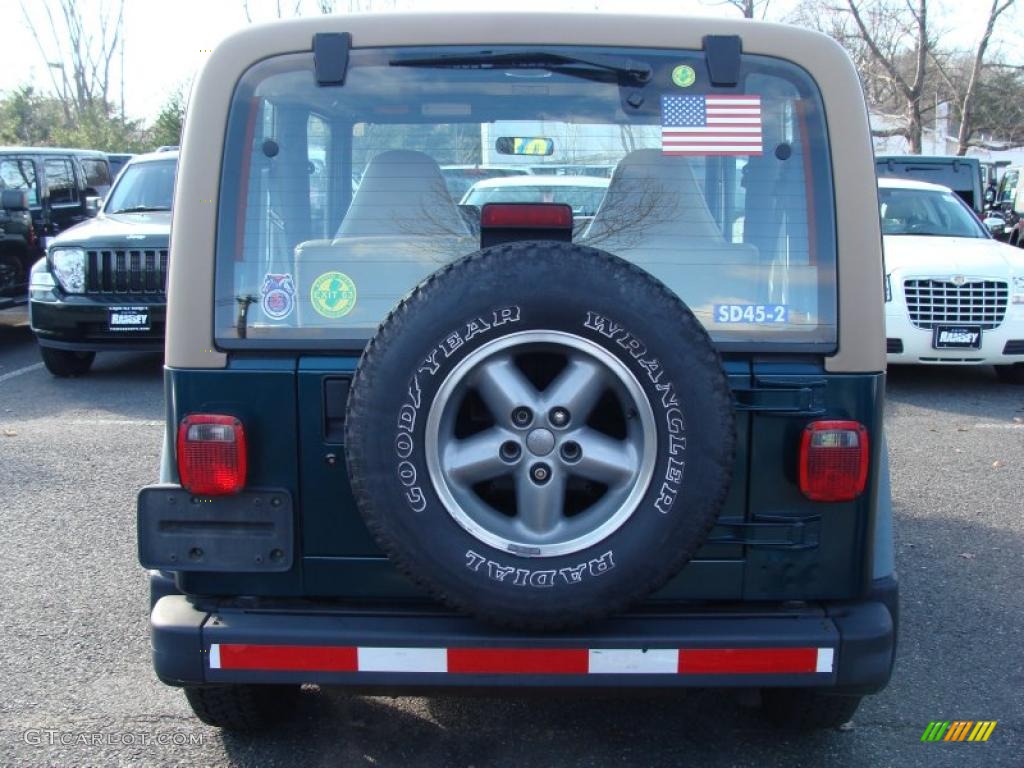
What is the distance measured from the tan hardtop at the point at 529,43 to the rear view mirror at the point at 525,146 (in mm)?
256

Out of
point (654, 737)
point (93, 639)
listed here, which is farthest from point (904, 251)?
point (93, 639)

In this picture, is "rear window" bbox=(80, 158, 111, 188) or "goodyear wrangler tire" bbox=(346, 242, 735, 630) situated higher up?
"rear window" bbox=(80, 158, 111, 188)

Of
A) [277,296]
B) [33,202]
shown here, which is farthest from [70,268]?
[277,296]

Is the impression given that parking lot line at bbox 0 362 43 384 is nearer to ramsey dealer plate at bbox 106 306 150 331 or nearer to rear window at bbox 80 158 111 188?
ramsey dealer plate at bbox 106 306 150 331

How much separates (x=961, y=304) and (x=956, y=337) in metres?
0.28

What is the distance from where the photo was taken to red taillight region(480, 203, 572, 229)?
2680 millimetres

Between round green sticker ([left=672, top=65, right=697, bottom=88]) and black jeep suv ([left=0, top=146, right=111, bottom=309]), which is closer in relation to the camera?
round green sticker ([left=672, top=65, right=697, bottom=88])

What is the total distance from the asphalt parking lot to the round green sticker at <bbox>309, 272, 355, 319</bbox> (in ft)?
4.68

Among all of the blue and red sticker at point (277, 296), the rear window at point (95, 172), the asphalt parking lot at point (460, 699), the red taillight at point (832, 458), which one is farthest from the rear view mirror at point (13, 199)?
the red taillight at point (832, 458)

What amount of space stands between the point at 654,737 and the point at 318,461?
1487mm

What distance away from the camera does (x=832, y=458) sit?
2703mm

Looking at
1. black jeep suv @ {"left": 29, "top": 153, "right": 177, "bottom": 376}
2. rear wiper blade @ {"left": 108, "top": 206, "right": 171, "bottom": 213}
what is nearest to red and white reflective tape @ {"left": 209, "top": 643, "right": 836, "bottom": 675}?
black jeep suv @ {"left": 29, "top": 153, "right": 177, "bottom": 376}

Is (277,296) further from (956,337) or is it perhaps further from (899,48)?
(899,48)

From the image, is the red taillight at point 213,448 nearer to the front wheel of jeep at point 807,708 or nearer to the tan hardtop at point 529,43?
the tan hardtop at point 529,43
